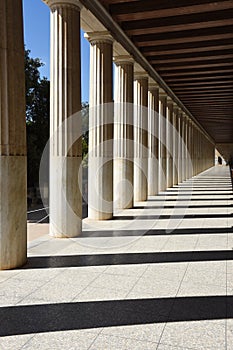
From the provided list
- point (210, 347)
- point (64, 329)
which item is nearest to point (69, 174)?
point (64, 329)

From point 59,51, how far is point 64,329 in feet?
30.7

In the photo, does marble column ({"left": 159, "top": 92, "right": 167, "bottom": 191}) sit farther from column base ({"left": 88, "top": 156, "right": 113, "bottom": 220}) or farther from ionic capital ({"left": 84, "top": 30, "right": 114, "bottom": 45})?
column base ({"left": 88, "top": 156, "right": 113, "bottom": 220})

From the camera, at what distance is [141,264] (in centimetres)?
965

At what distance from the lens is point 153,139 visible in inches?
1088

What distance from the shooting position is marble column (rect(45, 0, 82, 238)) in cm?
1255

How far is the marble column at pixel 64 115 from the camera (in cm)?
1255

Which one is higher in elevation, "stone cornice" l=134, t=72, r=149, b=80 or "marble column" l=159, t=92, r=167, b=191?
"stone cornice" l=134, t=72, r=149, b=80

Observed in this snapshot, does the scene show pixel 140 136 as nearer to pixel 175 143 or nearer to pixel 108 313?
pixel 175 143

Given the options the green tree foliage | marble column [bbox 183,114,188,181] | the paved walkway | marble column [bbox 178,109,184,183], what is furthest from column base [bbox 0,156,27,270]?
marble column [bbox 183,114,188,181]

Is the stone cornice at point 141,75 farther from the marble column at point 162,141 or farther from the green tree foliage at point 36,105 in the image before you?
the green tree foliage at point 36,105

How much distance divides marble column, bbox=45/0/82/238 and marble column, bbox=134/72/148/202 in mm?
11404

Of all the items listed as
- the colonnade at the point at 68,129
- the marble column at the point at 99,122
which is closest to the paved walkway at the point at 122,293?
the colonnade at the point at 68,129

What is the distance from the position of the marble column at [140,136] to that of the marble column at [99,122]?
7277mm

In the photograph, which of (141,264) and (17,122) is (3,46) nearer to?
(17,122)
